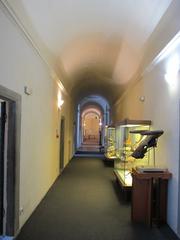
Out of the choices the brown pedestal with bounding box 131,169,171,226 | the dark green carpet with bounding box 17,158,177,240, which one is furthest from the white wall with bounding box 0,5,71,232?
the brown pedestal with bounding box 131,169,171,226

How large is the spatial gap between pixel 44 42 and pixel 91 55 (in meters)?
2.64

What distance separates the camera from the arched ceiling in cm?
392

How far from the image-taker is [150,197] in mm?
4133

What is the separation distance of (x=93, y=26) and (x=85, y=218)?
3490 mm

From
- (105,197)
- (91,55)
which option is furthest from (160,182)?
(91,55)

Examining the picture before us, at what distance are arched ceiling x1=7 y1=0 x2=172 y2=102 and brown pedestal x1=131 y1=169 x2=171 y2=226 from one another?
2495mm

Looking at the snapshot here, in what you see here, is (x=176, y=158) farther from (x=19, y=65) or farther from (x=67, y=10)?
(x=67, y=10)

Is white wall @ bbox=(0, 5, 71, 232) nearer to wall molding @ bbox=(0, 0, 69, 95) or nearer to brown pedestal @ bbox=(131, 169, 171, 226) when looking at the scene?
wall molding @ bbox=(0, 0, 69, 95)

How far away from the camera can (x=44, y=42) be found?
4859mm

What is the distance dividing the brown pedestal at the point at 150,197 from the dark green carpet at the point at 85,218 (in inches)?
7.8

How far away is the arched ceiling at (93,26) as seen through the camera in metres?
3.92

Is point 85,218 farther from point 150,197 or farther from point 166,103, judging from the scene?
point 166,103

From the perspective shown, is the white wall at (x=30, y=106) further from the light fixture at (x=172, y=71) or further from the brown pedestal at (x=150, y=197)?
the light fixture at (x=172, y=71)

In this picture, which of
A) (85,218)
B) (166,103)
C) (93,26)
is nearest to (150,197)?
(85,218)
